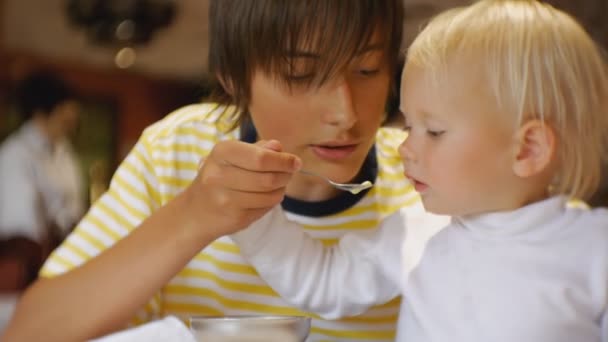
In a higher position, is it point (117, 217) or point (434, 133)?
point (434, 133)

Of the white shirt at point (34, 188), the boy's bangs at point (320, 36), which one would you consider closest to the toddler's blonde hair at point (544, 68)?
the boy's bangs at point (320, 36)

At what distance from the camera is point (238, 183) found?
0.82 meters

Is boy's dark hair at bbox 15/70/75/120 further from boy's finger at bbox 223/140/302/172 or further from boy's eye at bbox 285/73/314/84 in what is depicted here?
boy's finger at bbox 223/140/302/172

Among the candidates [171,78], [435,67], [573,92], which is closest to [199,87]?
[435,67]

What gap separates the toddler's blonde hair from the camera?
2.55 feet

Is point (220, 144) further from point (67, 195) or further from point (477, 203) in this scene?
point (67, 195)

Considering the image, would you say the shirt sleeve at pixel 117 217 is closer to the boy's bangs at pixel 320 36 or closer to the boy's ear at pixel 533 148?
the boy's bangs at pixel 320 36

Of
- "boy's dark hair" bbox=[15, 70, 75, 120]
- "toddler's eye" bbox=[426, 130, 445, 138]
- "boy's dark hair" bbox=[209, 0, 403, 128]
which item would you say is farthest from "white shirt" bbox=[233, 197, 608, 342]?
"boy's dark hair" bbox=[15, 70, 75, 120]

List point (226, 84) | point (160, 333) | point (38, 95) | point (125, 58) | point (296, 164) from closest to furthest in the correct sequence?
point (160, 333) → point (296, 164) → point (226, 84) → point (38, 95) → point (125, 58)

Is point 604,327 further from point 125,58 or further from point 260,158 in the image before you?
point 125,58

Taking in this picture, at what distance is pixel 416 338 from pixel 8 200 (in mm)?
3240

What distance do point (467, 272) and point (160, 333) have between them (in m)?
0.35

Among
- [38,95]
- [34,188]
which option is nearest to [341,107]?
[34,188]

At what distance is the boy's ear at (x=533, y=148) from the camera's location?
781 mm
